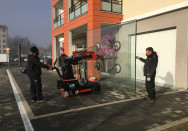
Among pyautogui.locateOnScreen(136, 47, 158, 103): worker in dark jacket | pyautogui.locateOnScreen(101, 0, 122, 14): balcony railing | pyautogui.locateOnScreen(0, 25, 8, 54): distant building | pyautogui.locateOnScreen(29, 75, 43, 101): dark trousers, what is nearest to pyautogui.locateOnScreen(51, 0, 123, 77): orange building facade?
pyautogui.locateOnScreen(101, 0, 122, 14): balcony railing

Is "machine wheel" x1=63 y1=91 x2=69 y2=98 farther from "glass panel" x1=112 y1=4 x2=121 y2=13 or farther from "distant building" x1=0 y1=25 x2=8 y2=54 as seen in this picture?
"distant building" x1=0 y1=25 x2=8 y2=54

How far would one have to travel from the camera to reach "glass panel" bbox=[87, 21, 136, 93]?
6076 mm

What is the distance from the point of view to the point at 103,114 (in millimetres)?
4129

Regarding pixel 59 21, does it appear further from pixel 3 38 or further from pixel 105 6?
pixel 3 38

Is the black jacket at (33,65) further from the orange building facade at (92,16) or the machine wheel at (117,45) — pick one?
the machine wheel at (117,45)

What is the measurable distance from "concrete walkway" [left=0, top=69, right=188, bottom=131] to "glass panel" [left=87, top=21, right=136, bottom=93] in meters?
1.19

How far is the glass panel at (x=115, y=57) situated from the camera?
19.9ft

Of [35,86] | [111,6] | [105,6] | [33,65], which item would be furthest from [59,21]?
[35,86]

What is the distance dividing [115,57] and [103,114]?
3.41 metres

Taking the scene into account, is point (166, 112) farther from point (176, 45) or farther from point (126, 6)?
point (126, 6)

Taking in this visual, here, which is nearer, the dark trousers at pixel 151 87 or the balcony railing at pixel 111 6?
the dark trousers at pixel 151 87

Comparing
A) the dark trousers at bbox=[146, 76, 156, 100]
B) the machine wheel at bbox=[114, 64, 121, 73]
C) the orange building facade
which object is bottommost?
the dark trousers at bbox=[146, 76, 156, 100]

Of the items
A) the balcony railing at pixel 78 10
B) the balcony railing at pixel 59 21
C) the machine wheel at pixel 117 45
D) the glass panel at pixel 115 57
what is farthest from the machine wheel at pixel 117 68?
the balcony railing at pixel 59 21

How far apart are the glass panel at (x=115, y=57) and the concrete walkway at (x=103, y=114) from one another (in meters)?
1.19
